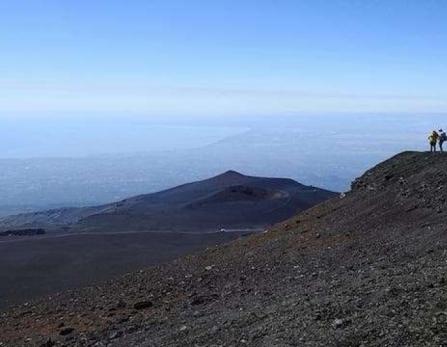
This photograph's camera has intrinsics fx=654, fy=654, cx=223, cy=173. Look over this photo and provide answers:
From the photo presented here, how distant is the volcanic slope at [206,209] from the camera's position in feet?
133

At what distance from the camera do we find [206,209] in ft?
151

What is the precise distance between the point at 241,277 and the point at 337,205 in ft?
24.9

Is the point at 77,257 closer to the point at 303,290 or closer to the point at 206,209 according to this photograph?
the point at 303,290

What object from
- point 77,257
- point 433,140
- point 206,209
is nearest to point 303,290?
point 433,140

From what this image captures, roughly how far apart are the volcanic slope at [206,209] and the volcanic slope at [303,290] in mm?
18381

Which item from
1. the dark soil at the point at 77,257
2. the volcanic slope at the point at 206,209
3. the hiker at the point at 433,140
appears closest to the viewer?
the dark soil at the point at 77,257

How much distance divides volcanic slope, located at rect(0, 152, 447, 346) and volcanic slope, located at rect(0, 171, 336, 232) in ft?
60.3

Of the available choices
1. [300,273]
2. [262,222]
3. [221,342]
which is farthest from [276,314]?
[262,222]

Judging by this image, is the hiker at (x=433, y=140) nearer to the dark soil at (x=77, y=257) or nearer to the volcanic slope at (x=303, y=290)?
the volcanic slope at (x=303, y=290)

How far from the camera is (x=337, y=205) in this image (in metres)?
22.4

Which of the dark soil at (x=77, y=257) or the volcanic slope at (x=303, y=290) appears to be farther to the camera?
the dark soil at (x=77, y=257)

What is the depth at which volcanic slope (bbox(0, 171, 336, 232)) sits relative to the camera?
40625 millimetres

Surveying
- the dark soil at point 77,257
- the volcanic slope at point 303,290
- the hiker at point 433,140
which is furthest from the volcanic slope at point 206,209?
the volcanic slope at point 303,290

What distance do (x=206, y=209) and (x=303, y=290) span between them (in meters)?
33.8
